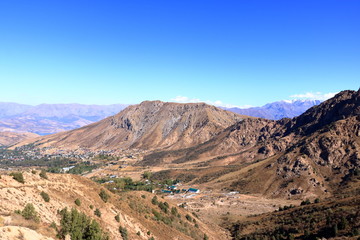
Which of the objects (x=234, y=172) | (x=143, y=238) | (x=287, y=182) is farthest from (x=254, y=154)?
(x=143, y=238)

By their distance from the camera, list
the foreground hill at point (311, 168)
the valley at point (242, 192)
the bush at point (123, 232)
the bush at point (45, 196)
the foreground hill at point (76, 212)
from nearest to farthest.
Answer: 1. the foreground hill at point (76, 212)
2. the bush at point (45, 196)
3. the bush at point (123, 232)
4. the valley at point (242, 192)
5. the foreground hill at point (311, 168)

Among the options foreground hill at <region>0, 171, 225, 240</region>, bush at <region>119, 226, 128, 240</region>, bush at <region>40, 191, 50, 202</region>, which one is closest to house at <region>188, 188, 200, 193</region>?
foreground hill at <region>0, 171, 225, 240</region>

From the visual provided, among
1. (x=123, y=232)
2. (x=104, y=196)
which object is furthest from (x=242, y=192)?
(x=123, y=232)

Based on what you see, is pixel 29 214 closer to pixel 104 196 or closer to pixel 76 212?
pixel 76 212

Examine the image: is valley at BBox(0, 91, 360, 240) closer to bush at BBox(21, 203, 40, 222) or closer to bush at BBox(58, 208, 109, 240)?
bush at BBox(21, 203, 40, 222)

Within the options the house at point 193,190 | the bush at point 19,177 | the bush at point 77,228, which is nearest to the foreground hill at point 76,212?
the bush at point 77,228

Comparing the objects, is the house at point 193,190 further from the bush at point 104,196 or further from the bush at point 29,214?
the bush at point 29,214

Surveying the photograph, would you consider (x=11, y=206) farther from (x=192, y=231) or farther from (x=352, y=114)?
(x=352, y=114)

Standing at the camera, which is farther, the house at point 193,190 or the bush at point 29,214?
the house at point 193,190
